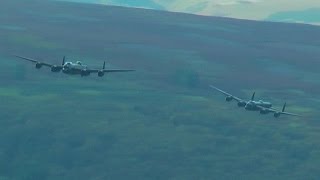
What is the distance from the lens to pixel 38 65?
157 m

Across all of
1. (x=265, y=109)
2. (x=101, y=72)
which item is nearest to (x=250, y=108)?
(x=265, y=109)

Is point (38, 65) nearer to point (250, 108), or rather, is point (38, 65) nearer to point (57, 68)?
point (57, 68)

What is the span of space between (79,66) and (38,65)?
22.8ft

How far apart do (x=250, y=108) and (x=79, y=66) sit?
170 feet

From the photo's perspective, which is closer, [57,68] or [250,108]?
[57,68]

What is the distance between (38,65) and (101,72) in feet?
36.0

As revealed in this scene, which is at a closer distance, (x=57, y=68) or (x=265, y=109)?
(x=57, y=68)

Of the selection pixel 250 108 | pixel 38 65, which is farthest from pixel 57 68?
pixel 250 108

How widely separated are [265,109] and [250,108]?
126 inches

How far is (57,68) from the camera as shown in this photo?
15775 centimetres

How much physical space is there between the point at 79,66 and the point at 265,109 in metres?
54.0

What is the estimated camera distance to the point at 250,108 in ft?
648

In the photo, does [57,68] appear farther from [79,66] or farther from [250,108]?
[250,108]

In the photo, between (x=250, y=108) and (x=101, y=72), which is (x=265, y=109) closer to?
(x=250, y=108)
